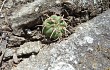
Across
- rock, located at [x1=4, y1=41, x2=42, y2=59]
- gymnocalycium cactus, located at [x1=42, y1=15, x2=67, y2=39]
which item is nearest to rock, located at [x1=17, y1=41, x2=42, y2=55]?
rock, located at [x1=4, y1=41, x2=42, y2=59]

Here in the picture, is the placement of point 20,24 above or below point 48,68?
above

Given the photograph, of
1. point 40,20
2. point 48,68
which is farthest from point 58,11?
point 48,68

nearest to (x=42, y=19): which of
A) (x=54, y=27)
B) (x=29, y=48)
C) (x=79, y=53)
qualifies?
(x=54, y=27)

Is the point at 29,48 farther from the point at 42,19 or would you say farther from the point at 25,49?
the point at 42,19

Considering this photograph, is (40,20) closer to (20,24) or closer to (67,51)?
(20,24)

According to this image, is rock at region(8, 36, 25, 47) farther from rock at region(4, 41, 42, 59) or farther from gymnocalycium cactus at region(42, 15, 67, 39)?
gymnocalycium cactus at region(42, 15, 67, 39)

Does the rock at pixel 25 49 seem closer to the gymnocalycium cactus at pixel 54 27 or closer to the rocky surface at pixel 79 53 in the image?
the rocky surface at pixel 79 53

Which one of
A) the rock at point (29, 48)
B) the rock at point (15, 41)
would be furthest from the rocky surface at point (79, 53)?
the rock at point (15, 41)
